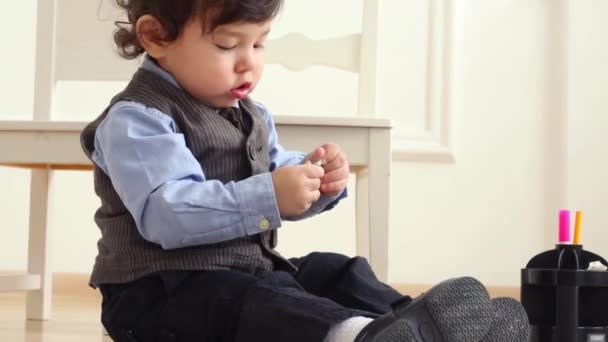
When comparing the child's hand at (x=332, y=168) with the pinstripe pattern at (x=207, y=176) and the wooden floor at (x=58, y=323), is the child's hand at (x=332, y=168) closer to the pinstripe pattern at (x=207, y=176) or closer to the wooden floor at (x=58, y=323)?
the pinstripe pattern at (x=207, y=176)

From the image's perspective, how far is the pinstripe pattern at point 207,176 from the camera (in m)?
1.04

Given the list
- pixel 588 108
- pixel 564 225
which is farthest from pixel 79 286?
pixel 564 225

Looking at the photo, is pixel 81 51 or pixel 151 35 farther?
pixel 81 51

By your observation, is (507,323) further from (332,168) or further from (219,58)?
(219,58)

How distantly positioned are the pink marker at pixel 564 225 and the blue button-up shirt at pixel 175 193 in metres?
0.44

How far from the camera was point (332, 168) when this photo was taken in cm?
111

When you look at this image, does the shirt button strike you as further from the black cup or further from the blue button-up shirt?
the black cup

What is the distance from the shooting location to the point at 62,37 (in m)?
1.74

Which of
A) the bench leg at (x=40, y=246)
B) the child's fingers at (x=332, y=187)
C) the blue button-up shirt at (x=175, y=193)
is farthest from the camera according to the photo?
the bench leg at (x=40, y=246)

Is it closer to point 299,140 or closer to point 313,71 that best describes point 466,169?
point 313,71

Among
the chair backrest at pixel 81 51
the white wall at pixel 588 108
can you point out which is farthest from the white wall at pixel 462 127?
the chair backrest at pixel 81 51

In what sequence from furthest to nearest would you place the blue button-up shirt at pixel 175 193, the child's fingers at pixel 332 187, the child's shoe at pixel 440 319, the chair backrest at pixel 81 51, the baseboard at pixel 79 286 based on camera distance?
the baseboard at pixel 79 286
the chair backrest at pixel 81 51
the child's fingers at pixel 332 187
the blue button-up shirt at pixel 175 193
the child's shoe at pixel 440 319

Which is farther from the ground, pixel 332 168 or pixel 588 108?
pixel 588 108

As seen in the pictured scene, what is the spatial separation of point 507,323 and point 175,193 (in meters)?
0.33
